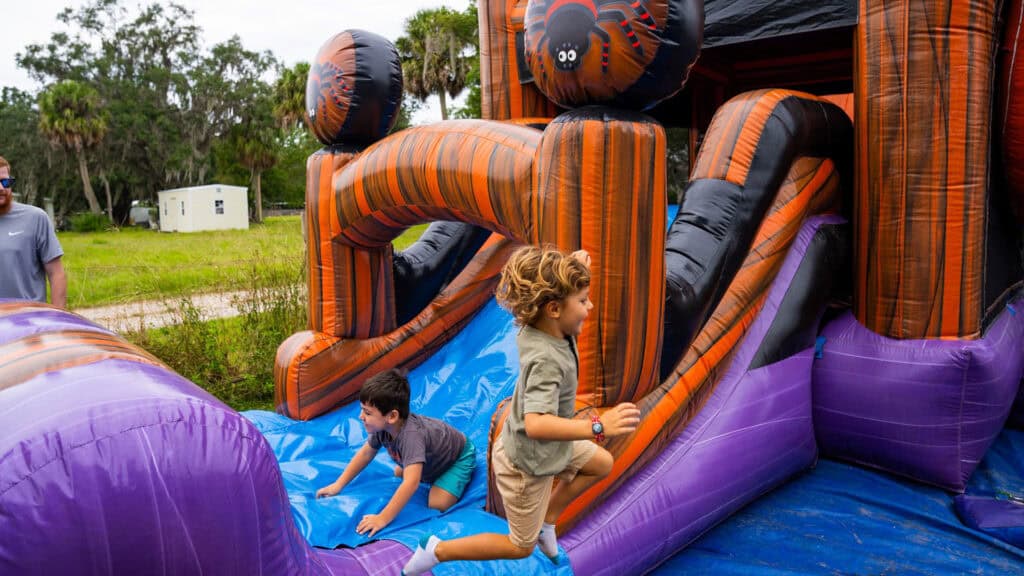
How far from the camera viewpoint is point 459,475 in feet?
8.98

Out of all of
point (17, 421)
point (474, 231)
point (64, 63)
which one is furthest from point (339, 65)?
point (64, 63)

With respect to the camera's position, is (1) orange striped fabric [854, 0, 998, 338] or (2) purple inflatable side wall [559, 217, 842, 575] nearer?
(2) purple inflatable side wall [559, 217, 842, 575]

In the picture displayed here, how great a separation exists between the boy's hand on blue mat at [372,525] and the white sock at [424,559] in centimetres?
41

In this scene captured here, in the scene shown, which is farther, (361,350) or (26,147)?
(26,147)

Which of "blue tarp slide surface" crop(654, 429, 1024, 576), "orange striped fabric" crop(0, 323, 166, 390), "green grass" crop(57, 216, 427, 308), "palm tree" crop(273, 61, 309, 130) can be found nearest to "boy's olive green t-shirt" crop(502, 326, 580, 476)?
"orange striped fabric" crop(0, 323, 166, 390)

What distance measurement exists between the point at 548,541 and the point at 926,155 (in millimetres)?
2261

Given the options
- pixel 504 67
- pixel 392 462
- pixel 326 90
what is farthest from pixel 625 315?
pixel 504 67

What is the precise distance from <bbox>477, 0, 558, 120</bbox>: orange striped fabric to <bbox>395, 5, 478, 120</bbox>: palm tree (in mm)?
18941

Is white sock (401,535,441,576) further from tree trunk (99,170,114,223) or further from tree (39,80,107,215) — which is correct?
tree trunk (99,170,114,223)

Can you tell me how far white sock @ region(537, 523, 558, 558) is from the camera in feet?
6.80

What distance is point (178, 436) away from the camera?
141 cm

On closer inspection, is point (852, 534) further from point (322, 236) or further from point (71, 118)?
point (71, 118)

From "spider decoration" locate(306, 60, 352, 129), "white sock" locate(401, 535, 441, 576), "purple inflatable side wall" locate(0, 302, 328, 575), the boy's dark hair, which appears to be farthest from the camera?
"spider decoration" locate(306, 60, 352, 129)

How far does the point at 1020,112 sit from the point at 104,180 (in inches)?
1240
